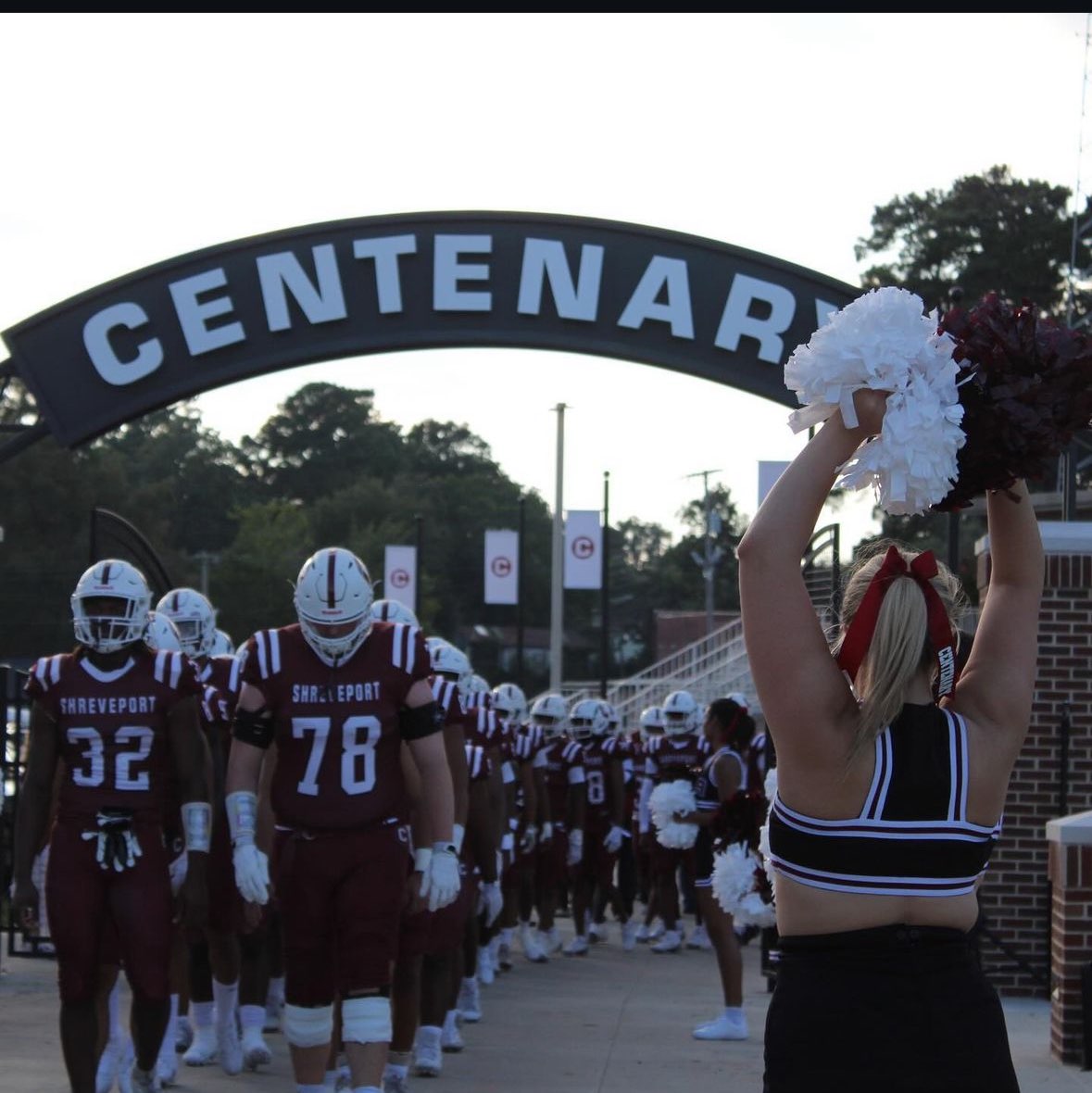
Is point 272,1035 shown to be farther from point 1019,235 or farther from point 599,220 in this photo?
point 1019,235

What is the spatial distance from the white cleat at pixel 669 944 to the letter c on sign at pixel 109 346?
8.19 metres

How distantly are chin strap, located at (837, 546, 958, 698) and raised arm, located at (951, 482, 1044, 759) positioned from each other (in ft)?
0.21

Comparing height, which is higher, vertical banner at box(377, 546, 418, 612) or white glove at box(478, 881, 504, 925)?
vertical banner at box(377, 546, 418, 612)

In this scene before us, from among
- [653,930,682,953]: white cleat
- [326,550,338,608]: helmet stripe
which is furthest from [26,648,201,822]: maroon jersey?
[653,930,682,953]: white cleat

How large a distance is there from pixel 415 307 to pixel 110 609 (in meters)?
4.53

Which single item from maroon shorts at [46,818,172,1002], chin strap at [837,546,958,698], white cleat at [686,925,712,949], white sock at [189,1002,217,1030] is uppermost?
chin strap at [837,546,958,698]

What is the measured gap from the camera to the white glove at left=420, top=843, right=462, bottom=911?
7.32 meters

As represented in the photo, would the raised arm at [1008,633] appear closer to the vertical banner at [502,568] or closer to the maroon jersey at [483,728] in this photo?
the maroon jersey at [483,728]

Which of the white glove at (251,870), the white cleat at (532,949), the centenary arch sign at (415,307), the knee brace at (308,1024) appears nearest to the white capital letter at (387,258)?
the centenary arch sign at (415,307)

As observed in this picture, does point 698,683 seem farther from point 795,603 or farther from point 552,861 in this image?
point 795,603

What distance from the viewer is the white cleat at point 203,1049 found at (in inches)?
369

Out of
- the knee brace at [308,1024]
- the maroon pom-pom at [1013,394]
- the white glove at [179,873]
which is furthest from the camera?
the white glove at [179,873]

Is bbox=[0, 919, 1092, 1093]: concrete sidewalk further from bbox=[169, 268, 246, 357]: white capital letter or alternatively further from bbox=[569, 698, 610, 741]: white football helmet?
bbox=[169, 268, 246, 357]: white capital letter

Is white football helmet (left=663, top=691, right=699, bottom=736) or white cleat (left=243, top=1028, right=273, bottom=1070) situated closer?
white cleat (left=243, top=1028, right=273, bottom=1070)
